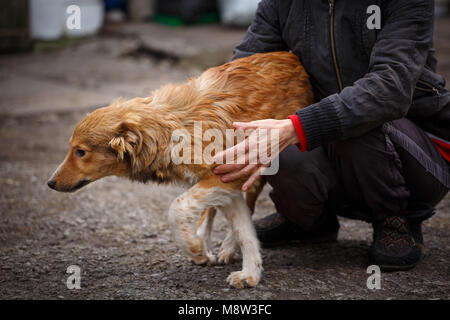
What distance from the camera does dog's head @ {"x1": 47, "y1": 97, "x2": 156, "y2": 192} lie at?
2568 mm

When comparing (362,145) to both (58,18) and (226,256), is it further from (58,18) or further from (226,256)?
(58,18)

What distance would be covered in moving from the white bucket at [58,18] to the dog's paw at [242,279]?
910 centimetres

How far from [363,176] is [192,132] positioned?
0.89m

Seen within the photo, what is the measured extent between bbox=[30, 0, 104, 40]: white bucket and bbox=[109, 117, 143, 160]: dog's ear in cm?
864

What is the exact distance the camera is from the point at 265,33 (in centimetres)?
290

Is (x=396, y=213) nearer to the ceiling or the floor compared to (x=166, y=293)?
nearer to the ceiling

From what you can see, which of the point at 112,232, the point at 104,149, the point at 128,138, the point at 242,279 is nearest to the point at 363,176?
the point at 242,279

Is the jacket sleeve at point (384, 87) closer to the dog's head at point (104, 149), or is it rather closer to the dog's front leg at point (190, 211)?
the dog's front leg at point (190, 211)

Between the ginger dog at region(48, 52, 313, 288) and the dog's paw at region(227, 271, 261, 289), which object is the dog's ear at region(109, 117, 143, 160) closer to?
the ginger dog at region(48, 52, 313, 288)

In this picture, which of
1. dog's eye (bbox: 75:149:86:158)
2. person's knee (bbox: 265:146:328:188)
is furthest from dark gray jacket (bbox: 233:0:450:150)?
dog's eye (bbox: 75:149:86:158)

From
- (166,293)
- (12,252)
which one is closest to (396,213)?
(166,293)
